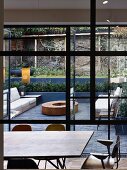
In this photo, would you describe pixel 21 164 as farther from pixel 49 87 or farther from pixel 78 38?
pixel 78 38

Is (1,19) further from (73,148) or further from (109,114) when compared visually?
(109,114)

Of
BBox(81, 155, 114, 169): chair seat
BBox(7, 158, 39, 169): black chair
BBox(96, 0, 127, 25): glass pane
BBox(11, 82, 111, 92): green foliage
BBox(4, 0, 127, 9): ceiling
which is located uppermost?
BBox(4, 0, 127, 9): ceiling

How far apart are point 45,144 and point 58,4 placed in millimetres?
3072

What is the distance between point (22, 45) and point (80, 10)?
1.32 metres

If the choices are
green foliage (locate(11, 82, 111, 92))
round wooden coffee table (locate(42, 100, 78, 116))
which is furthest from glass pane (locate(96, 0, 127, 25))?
round wooden coffee table (locate(42, 100, 78, 116))

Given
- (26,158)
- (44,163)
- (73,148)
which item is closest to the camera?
(26,158)

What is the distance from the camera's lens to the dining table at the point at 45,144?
393 centimetres

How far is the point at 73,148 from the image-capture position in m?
4.18

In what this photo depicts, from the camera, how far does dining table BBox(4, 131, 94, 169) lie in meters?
3.93

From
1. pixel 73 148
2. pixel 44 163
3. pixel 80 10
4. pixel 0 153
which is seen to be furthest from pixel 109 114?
pixel 0 153

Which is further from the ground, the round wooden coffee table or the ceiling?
the ceiling

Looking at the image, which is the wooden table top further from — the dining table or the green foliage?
the green foliage

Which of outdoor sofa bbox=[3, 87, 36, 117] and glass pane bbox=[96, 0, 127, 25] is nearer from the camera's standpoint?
glass pane bbox=[96, 0, 127, 25]

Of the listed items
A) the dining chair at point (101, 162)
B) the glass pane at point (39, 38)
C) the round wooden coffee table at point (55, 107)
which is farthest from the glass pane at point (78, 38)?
the dining chair at point (101, 162)
